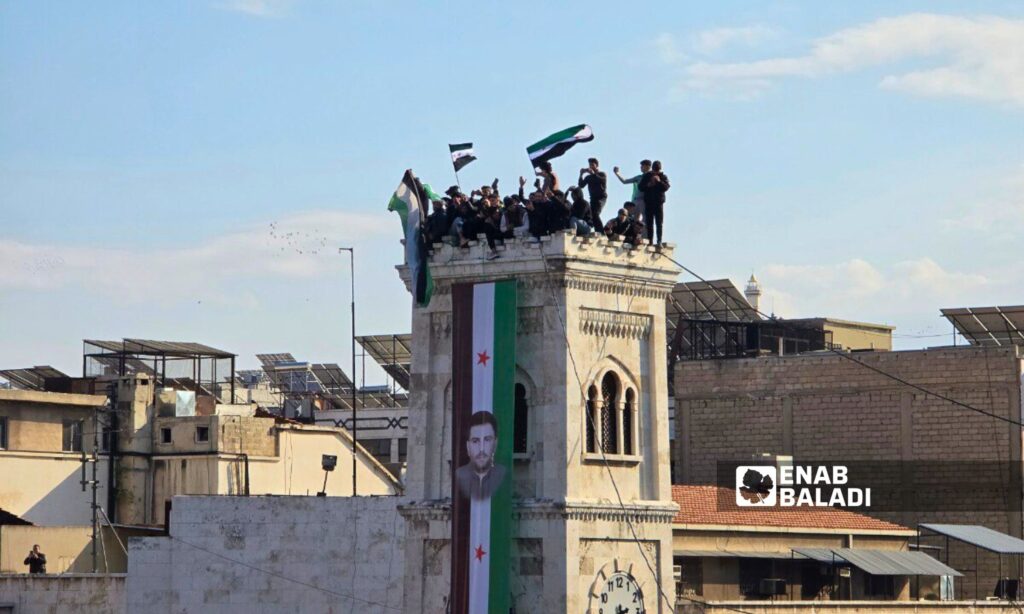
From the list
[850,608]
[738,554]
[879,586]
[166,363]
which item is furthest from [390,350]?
[850,608]

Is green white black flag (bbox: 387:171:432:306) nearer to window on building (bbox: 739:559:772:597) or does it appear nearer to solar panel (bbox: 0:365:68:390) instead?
window on building (bbox: 739:559:772:597)

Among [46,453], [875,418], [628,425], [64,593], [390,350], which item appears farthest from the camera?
[390,350]

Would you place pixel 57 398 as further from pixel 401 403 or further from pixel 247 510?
pixel 401 403

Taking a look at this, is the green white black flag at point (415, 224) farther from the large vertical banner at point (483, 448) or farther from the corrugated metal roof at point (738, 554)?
the corrugated metal roof at point (738, 554)

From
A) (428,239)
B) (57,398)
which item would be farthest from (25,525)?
(428,239)

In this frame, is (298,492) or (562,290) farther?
(298,492)

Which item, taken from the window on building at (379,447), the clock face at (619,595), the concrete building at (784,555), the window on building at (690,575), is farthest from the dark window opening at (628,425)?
the window on building at (379,447)

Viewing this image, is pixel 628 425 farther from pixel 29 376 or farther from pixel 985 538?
pixel 29 376

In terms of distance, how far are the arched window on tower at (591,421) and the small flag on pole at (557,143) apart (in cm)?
594

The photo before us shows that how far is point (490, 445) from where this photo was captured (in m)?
51.4

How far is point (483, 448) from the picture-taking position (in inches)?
2026

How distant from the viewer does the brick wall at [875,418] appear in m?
88.8

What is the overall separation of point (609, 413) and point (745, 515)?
21.4 m

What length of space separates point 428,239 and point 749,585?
66.8 feet
